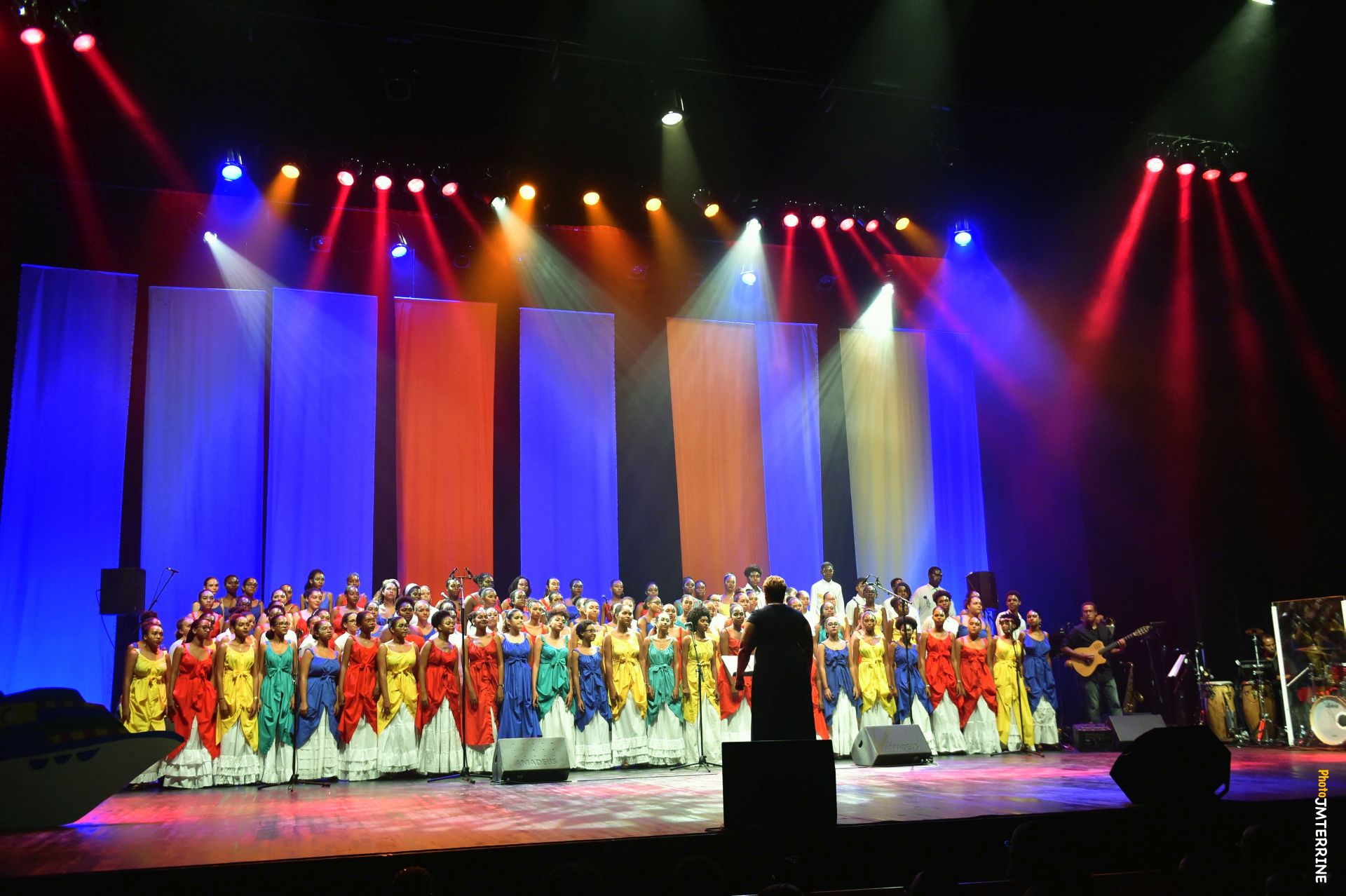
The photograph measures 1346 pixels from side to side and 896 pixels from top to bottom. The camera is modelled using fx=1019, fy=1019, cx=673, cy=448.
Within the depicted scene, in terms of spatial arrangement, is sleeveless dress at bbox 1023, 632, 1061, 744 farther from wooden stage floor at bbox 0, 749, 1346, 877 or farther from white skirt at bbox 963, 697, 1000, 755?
wooden stage floor at bbox 0, 749, 1346, 877

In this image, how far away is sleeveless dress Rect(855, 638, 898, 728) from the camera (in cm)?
1086

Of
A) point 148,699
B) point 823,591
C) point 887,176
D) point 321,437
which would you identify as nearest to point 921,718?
point 823,591

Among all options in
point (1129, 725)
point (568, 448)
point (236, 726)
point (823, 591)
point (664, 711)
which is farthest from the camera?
point (568, 448)

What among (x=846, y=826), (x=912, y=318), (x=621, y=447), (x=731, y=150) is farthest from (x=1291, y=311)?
(x=846, y=826)

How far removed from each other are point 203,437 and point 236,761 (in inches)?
177

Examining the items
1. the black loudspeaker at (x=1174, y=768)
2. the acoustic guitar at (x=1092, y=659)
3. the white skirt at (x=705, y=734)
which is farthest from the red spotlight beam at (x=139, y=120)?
the acoustic guitar at (x=1092, y=659)

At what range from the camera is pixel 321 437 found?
488 inches

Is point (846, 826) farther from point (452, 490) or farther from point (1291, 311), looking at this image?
point (1291, 311)

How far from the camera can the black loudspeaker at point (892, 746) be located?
9344 millimetres

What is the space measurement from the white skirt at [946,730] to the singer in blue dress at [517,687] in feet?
14.1

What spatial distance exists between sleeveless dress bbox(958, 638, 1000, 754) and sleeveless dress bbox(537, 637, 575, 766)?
14.2ft

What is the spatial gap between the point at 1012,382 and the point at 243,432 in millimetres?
10438

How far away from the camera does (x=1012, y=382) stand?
14.8 m

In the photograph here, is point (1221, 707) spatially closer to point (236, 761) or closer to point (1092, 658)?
point (1092, 658)
